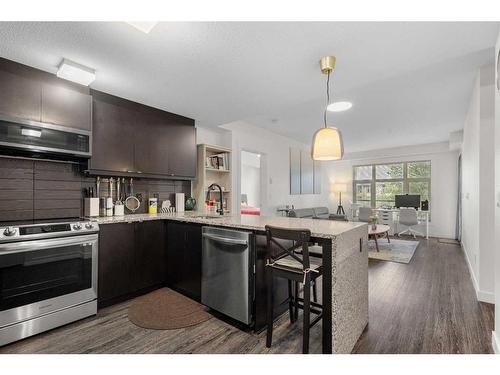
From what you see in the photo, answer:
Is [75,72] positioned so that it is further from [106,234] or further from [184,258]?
[184,258]

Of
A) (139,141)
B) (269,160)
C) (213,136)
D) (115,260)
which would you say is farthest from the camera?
(269,160)

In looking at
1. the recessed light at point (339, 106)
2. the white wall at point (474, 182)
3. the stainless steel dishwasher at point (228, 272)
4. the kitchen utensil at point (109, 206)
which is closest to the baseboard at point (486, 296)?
the white wall at point (474, 182)

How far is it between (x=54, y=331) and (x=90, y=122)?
201 cm

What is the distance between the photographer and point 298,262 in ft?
5.91

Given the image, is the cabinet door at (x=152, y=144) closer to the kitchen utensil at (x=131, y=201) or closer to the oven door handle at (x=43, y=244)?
the kitchen utensil at (x=131, y=201)

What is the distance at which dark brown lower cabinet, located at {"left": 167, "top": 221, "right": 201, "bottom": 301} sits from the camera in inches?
100

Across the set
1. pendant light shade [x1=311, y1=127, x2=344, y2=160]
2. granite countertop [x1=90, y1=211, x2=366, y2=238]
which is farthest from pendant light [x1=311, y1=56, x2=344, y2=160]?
granite countertop [x1=90, y1=211, x2=366, y2=238]

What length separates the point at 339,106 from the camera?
3744 millimetres

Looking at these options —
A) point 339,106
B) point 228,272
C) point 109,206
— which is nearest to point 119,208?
point 109,206

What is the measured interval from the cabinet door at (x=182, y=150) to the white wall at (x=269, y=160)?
0.85m

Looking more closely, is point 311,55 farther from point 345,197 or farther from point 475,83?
point 345,197

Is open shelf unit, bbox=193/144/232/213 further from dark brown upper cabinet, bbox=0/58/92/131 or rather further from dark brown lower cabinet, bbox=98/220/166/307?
dark brown upper cabinet, bbox=0/58/92/131

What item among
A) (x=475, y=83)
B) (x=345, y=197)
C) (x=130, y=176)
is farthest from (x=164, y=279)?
(x=345, y=197)

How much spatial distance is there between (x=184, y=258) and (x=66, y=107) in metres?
1.98
